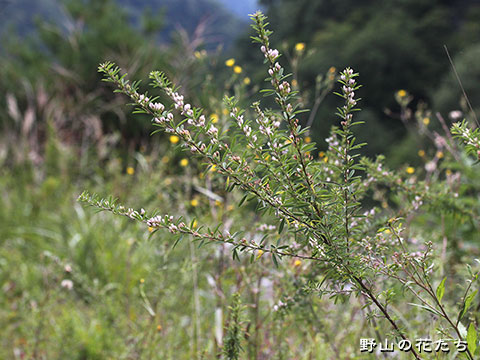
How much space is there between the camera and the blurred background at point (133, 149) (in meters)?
2.06

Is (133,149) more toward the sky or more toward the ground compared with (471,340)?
more toward the sky

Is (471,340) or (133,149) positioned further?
(133,149)

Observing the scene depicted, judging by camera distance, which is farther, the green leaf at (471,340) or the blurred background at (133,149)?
the blurred background at (133,149)

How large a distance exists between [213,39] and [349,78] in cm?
383

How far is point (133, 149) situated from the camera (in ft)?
19.2

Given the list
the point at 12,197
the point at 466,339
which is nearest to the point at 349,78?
the point at 466,339

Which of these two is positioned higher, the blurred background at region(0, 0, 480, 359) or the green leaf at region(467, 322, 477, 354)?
the blurred background at region(0, 0, 480, 359)

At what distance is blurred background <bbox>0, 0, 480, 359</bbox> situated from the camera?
2.06 meters

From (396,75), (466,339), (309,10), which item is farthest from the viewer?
(309,10)

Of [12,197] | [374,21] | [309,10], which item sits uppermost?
[309,10]

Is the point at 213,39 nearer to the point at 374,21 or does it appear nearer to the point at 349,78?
the point at 349,78

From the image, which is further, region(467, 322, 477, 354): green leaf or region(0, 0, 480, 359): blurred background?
region(0, 0, 480, 359): blurred background

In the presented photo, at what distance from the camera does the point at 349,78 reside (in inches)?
32.8

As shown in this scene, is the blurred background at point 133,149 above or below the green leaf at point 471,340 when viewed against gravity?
above
